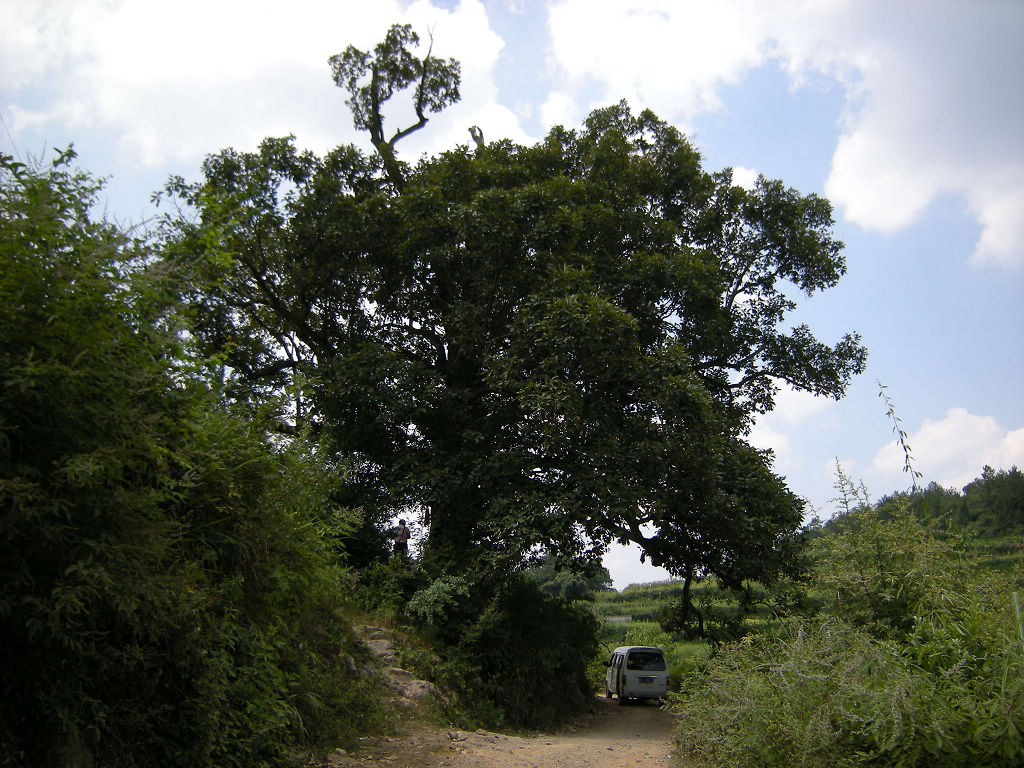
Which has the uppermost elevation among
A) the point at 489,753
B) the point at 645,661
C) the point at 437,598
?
the point at 437,598

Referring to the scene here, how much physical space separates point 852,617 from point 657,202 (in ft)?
39.2

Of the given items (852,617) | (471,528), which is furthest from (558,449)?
(852,617)

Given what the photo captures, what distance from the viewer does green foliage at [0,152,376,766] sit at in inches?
149

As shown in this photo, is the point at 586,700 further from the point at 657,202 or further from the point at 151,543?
the point at 151,543

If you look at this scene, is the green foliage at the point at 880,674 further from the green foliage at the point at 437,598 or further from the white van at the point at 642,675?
the white van at the point at 642,675

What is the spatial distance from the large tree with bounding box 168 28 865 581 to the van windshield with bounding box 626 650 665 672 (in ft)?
21.3

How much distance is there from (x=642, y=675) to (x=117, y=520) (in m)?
17.8

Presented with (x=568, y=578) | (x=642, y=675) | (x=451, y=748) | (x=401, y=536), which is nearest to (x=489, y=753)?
(x=451, y=748)

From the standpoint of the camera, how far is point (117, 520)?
4098 millimetres

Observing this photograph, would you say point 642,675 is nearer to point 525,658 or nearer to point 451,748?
point 525,658

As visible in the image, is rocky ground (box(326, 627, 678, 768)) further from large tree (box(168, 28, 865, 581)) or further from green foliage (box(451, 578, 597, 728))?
large tree (box(168, 28, 865, 581))

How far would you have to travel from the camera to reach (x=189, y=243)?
538cm

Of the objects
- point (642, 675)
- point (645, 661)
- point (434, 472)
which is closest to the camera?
point (434, 472)

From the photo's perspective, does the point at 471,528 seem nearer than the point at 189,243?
Result: No
